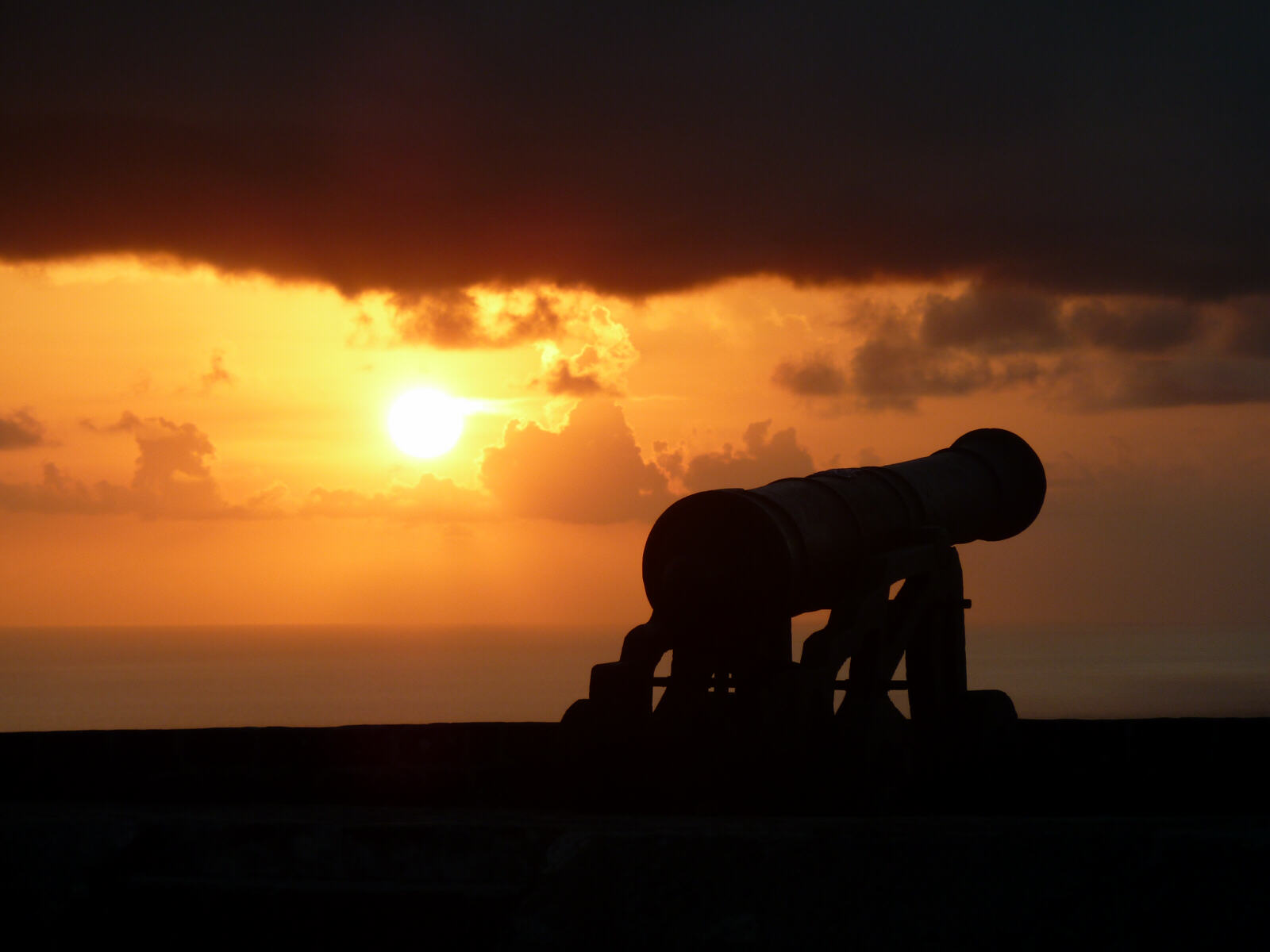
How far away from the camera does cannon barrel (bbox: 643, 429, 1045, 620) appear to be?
9.48 metres

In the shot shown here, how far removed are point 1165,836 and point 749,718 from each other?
336 cm

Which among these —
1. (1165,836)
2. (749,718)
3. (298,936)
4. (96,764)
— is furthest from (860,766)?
(96,764)

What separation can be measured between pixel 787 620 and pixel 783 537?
0.81 meters

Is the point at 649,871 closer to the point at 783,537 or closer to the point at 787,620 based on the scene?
the point at 783,537

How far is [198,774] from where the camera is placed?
998cm

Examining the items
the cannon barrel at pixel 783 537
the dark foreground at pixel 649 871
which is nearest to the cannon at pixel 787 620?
the cannon barrel at pixel 783 537

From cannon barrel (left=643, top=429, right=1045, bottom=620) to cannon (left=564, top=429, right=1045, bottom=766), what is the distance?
0.01 meters

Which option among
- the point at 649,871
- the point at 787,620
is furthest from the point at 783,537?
the point at 649,871

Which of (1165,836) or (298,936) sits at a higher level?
(1165,836)

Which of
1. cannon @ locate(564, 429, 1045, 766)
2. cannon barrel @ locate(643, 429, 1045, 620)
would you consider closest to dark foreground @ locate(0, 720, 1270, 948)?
cannon @ locate(564, 429, 1045, 766)

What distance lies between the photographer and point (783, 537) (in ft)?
31.0

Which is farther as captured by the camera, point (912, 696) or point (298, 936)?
point (912, 696)

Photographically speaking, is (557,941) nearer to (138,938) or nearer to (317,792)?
(138,938)

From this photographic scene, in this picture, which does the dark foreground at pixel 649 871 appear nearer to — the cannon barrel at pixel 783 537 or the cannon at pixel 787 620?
the cannon at pixel 787 620
